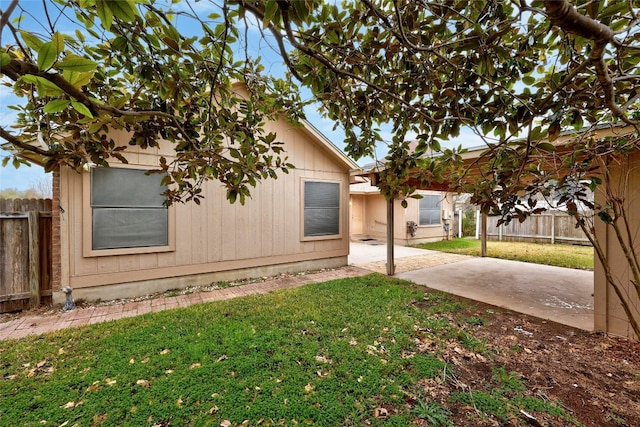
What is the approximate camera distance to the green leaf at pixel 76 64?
0.96 meters

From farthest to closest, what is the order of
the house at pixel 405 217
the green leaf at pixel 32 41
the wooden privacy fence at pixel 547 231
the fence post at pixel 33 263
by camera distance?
1. the house at pixel 405 217
2. the wooden privacy fence at pixel 547 231
3. the fence post at pixel 33 263
4. the green leaf at pixel 32 41

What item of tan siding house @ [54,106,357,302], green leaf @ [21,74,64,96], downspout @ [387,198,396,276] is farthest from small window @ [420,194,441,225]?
green leaf @ [21,74,64,96]

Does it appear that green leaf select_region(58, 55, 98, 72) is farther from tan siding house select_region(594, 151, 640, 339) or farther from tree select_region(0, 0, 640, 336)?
tan siding house select_region(594, 151, 640, 339)

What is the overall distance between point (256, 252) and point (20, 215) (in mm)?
3928

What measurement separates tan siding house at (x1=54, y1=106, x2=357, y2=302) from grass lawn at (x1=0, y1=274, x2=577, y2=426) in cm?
141

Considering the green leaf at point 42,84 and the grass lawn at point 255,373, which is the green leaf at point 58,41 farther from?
the grass lawn at point 255,373

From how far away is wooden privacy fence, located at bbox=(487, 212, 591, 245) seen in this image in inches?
434

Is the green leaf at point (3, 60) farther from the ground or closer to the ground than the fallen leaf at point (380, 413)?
farther from the ground

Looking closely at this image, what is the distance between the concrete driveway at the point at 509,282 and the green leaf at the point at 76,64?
18.5 ft

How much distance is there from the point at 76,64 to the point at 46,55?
0.08 m

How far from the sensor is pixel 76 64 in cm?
98

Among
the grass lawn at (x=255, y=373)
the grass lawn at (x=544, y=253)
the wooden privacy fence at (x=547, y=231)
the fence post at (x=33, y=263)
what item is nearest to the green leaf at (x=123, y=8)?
the grass lawn at (x=255, y=373)

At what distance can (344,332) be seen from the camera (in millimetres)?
3396

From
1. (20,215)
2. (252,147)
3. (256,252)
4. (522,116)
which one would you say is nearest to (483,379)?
(522,116)
